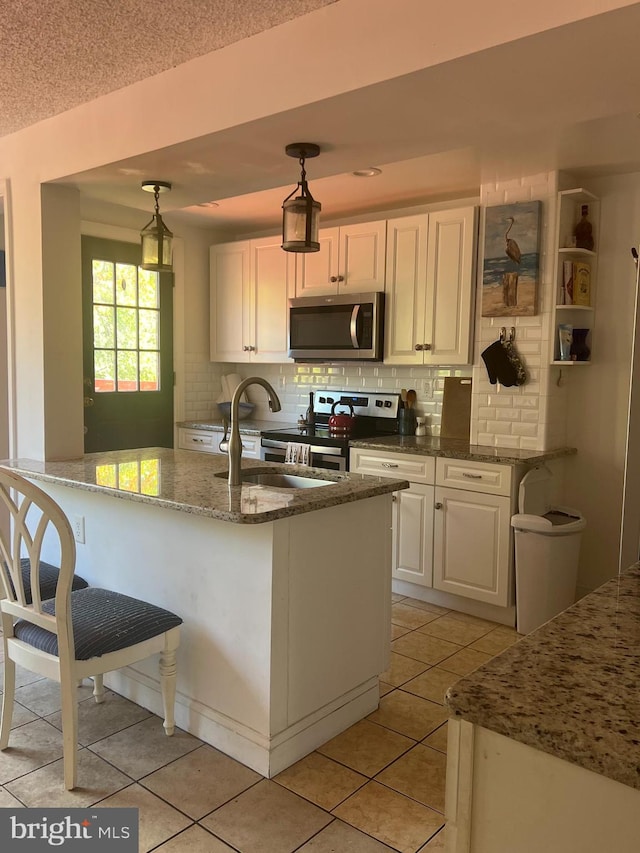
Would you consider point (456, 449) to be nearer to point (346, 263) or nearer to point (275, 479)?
point (275, 479)

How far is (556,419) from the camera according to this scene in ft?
12.1

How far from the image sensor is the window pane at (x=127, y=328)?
15.3 ft

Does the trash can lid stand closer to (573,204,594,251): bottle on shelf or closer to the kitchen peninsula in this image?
the kitchen peninsula

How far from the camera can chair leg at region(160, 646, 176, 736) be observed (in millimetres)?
2336

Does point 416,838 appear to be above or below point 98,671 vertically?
below

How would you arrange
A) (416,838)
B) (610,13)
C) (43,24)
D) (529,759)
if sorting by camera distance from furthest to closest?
(43,24) → (416,838) → (610,13) → (529,759)

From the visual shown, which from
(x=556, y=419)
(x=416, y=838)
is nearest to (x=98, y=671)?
(x=416, y=838)

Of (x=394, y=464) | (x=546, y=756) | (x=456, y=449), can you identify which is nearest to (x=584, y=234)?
(x=456, y=449)

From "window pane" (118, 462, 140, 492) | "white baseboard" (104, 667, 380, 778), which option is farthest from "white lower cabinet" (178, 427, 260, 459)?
"white baseboard" (104, 667, 380, 778)

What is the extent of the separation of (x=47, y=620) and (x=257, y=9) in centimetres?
195

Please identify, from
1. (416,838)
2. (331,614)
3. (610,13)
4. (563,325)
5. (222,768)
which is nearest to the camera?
(610,13)

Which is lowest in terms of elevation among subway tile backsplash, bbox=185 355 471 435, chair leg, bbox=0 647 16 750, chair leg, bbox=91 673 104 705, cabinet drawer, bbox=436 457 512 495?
chair leg, bbox=91 673 104 705

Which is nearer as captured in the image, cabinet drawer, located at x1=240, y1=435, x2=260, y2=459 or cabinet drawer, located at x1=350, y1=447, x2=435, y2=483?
cabinet drawer, located at x1=350, y1=447, x2=435, y2=483

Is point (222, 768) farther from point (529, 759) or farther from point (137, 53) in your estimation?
point (137, 53)
